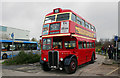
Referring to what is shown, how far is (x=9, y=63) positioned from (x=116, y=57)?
474 inches

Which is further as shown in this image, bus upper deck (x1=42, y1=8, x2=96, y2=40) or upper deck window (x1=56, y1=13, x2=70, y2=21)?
upper deck window (x1=56, y1=13, x2=70, y2=21)

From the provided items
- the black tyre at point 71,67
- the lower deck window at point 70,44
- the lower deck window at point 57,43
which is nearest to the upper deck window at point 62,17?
the lower deck window at point 57,43

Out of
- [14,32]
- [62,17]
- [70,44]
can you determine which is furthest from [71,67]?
[14,32]

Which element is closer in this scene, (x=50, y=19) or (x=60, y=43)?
(x=50, y=19)

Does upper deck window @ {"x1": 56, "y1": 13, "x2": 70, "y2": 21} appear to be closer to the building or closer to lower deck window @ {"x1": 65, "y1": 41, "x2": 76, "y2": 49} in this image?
lower deck window @ {"x1": 65, "y1": 41, "x2": 76, "y2": 49}

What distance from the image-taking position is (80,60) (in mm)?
9562

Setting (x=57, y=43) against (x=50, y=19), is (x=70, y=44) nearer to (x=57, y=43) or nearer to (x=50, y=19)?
(x=57, y=43)

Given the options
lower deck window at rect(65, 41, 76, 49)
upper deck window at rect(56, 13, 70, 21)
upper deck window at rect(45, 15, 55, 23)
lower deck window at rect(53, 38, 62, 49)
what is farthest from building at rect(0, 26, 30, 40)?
upper deck window at rect(56, 13, 70, 21)

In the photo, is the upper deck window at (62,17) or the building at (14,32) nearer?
the upper deck window at (62,17)

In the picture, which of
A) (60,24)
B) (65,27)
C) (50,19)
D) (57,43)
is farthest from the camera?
(57,43)

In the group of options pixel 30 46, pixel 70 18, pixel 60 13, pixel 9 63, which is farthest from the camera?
pixel 30 46

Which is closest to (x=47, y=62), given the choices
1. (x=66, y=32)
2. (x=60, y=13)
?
(x=66, y=32)

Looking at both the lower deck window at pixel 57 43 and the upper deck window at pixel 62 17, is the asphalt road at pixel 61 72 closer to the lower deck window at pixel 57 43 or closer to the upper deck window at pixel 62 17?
the lower deck window at pixel 57 43

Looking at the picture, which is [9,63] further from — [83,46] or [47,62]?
[83,46]
